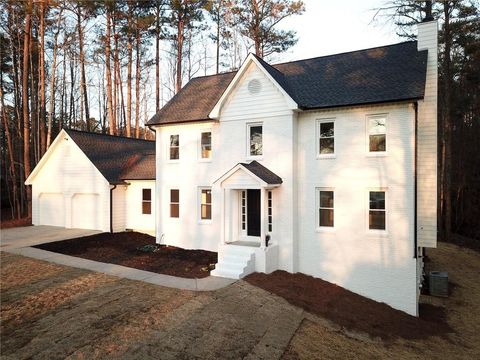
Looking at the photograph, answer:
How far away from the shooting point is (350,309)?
1030 centimetres

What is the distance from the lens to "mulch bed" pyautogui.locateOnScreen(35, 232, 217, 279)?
12172 millimetres

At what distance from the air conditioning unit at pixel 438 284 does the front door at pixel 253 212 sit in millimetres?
7454

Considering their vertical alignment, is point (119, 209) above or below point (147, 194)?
below

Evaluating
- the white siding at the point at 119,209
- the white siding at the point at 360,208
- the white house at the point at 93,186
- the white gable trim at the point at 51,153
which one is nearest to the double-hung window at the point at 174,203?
the white house at the point at 93,186

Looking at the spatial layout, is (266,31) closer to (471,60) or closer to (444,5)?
(444,5)

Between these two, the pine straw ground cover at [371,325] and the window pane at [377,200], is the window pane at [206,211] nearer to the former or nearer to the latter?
the pine straw ground cover at [371,325]

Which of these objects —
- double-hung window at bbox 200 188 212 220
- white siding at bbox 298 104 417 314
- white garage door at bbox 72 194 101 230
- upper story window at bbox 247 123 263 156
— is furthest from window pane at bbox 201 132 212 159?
white garage door at bbox 72 194 101 230

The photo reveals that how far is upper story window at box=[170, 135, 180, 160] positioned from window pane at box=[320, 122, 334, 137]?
269 inches

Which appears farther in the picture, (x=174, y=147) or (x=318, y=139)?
(x=174, y=147)

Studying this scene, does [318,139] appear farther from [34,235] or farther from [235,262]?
[34,235]

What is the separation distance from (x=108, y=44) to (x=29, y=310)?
22.9 metres

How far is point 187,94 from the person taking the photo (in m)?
17.2

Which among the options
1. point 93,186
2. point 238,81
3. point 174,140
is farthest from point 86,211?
point 238,81

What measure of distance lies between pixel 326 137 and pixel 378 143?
6.10ft
